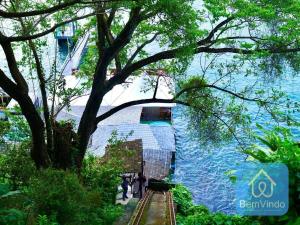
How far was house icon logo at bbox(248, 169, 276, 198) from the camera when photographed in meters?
4.86

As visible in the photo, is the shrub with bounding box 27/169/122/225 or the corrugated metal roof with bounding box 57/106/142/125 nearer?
the shrub with bounding box 27/169/122/225

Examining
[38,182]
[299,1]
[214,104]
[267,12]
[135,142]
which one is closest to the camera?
[38,182]

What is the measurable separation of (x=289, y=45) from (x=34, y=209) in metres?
5.10

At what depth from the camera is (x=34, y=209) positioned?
172 inches

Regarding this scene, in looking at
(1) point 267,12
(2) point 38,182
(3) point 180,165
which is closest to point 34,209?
(2) point 38,182

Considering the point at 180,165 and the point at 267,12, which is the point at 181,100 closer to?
the point at 267,12

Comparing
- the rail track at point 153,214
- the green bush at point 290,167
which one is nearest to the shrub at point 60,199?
the rail track at point 153,214

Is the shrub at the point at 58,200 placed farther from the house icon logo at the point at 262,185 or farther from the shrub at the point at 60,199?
the house icon logo at the point at 262,185

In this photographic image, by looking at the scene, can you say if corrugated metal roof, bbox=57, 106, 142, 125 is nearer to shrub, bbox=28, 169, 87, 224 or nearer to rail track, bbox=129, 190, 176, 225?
rail track, bbox=129, 190, 176, 225

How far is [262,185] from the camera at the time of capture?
506 centimetres

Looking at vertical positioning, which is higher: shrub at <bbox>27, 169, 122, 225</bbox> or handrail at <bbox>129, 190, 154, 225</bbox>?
shrub at <bbox>27, 169, 122, 225</bbox>

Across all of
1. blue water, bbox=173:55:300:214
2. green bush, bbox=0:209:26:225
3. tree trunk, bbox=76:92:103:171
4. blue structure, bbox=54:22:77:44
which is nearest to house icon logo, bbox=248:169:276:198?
green bush, bbox=0:209:26:225

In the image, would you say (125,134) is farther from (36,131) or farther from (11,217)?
(11,217)

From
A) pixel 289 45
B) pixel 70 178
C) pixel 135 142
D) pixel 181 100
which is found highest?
pixel 289 45
